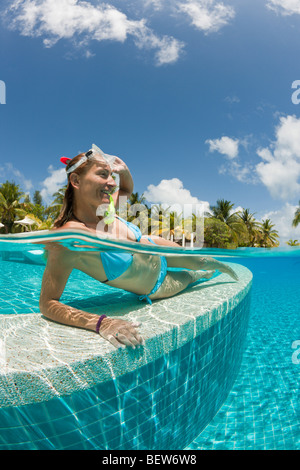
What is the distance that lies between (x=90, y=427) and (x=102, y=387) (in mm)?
297

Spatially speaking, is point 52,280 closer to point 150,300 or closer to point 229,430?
point 150,300

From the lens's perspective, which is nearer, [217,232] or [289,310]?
[289,310]

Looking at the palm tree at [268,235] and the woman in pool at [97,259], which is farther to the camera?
the palm tree at [268,235]

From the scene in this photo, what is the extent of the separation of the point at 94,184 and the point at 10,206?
39.1 m

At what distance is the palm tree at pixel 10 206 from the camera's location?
34.6 meters

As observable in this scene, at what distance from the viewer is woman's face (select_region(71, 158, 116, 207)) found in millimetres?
2332

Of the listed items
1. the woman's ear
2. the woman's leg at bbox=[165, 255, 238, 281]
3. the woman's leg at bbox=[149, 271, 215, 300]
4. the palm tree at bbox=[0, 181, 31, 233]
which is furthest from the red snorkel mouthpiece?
the palm tree at bbox=[0, 181, 31, 233]

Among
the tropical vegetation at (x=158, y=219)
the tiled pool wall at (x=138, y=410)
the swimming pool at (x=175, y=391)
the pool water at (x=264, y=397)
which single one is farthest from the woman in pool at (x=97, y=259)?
the tropical vegetation at (x=158, y=219)

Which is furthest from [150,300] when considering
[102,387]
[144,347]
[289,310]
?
[289,310]

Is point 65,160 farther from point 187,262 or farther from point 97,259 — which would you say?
point 187,262

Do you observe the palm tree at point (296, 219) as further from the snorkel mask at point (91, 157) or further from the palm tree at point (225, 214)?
the snorkel mask at point (91, 157)

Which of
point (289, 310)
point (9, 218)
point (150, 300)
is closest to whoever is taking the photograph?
point (150, 300)

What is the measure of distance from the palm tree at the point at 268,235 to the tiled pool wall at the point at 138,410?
51976mm

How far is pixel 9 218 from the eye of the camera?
35344 mm
